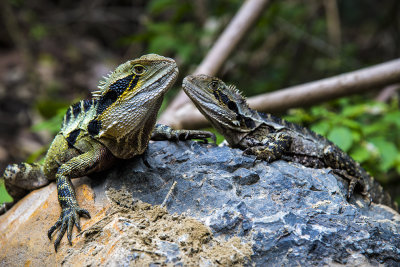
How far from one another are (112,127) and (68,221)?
0.93m

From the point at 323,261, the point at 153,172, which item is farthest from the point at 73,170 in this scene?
the point at 323,261

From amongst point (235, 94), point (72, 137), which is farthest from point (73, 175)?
point (235, 94)

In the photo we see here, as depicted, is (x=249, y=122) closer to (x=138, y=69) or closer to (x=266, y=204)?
(x=266, y=204)

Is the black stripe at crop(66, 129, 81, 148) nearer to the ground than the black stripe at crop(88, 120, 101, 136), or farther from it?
nearer to the ground

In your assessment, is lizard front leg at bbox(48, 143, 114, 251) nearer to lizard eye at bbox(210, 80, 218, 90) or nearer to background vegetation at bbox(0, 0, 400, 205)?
lizard eye at bbox(210, 80, 218, 90)

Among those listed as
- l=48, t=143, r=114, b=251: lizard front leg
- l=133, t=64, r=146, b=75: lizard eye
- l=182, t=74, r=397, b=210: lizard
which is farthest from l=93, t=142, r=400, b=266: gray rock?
l=133, t=64, r=146, b=75: lizard eye

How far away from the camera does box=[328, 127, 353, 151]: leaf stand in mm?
5297

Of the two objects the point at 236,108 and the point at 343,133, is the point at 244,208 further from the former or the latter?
the point at 343,133

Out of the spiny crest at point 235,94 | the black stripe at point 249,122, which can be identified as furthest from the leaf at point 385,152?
the spiny crest at point 235,94

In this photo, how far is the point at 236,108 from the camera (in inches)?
193

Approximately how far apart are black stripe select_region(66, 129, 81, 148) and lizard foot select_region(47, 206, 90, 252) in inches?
28.5

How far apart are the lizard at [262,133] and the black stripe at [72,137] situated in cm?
128

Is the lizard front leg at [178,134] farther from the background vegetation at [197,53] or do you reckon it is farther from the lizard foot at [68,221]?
the background vegetation at [197,53]

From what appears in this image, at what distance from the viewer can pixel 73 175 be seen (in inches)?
153
